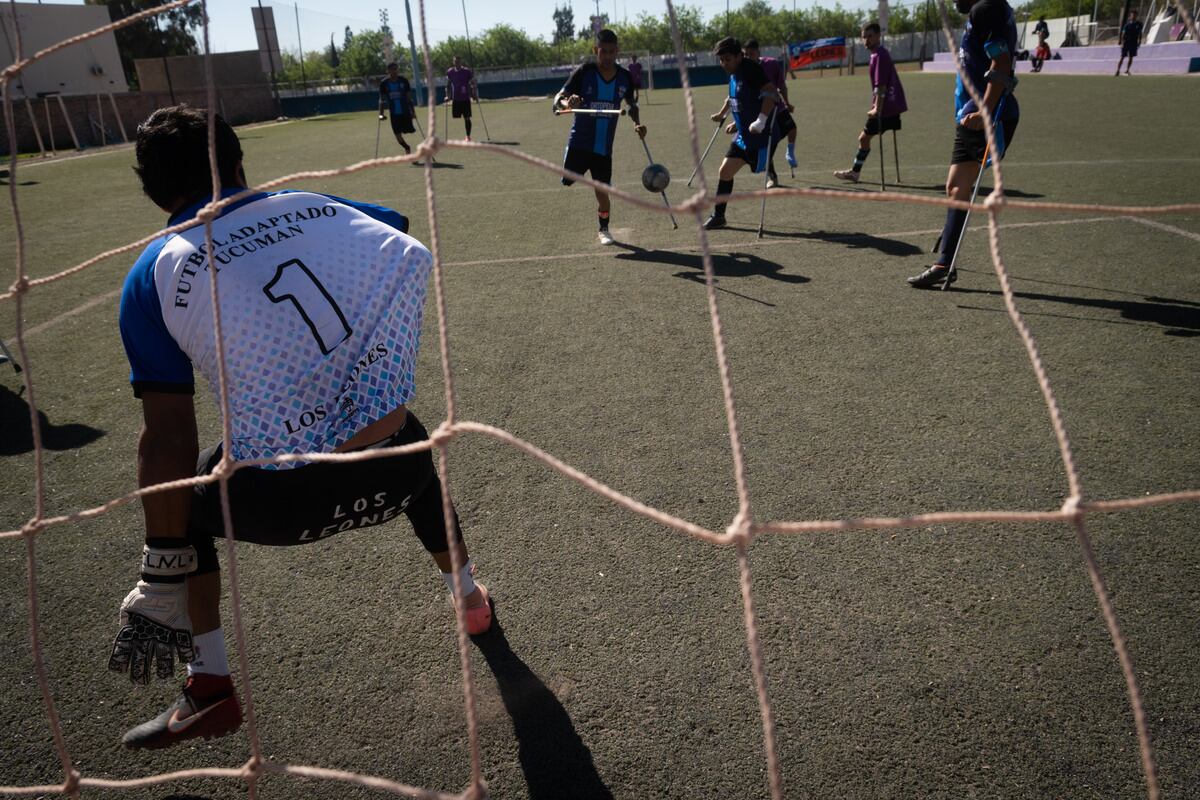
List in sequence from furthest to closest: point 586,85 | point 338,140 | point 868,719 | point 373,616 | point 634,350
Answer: point 338,140 → point 586,85 → point 634,350 → point 373,616 → point 868,719

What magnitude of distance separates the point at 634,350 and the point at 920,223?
3.97 metres

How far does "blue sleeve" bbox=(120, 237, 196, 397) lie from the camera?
5.45 ft

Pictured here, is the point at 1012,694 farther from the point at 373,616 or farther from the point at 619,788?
the point at 373,616

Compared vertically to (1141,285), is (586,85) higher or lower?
higher

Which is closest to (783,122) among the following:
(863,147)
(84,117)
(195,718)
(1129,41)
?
(863,147)

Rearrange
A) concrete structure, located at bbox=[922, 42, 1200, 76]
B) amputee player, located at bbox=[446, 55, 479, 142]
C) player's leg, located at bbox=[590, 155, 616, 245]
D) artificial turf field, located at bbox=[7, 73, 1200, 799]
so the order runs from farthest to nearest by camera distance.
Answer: concrete structure, located at bbox=[922, 42, 1200, 76], amputee player, located at bbox=[446, 55, 479, 142], player's leg, located at bbox=[590, 155, 616, 245], artificial turf field, located at bbox=[7, 73, 1200, 799]

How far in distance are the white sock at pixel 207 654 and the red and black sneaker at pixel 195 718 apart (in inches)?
0.6

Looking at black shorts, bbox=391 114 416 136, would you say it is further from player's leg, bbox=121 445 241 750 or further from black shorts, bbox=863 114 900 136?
player's leg, bbox=121 445 241 750

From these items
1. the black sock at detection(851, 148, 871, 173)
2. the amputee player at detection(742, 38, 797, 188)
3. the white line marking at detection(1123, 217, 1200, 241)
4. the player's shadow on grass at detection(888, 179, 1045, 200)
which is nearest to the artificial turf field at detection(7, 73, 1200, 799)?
the white line marking at detection(1123, 217, 1200, 241)

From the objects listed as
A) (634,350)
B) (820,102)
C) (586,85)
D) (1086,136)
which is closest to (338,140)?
(820,102)

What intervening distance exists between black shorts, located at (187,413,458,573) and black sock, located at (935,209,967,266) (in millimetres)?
4231

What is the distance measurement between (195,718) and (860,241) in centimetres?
608

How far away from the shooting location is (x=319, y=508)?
70.2 inches

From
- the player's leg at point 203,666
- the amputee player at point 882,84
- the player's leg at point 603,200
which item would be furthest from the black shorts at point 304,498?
the amputee player at point 882,84
